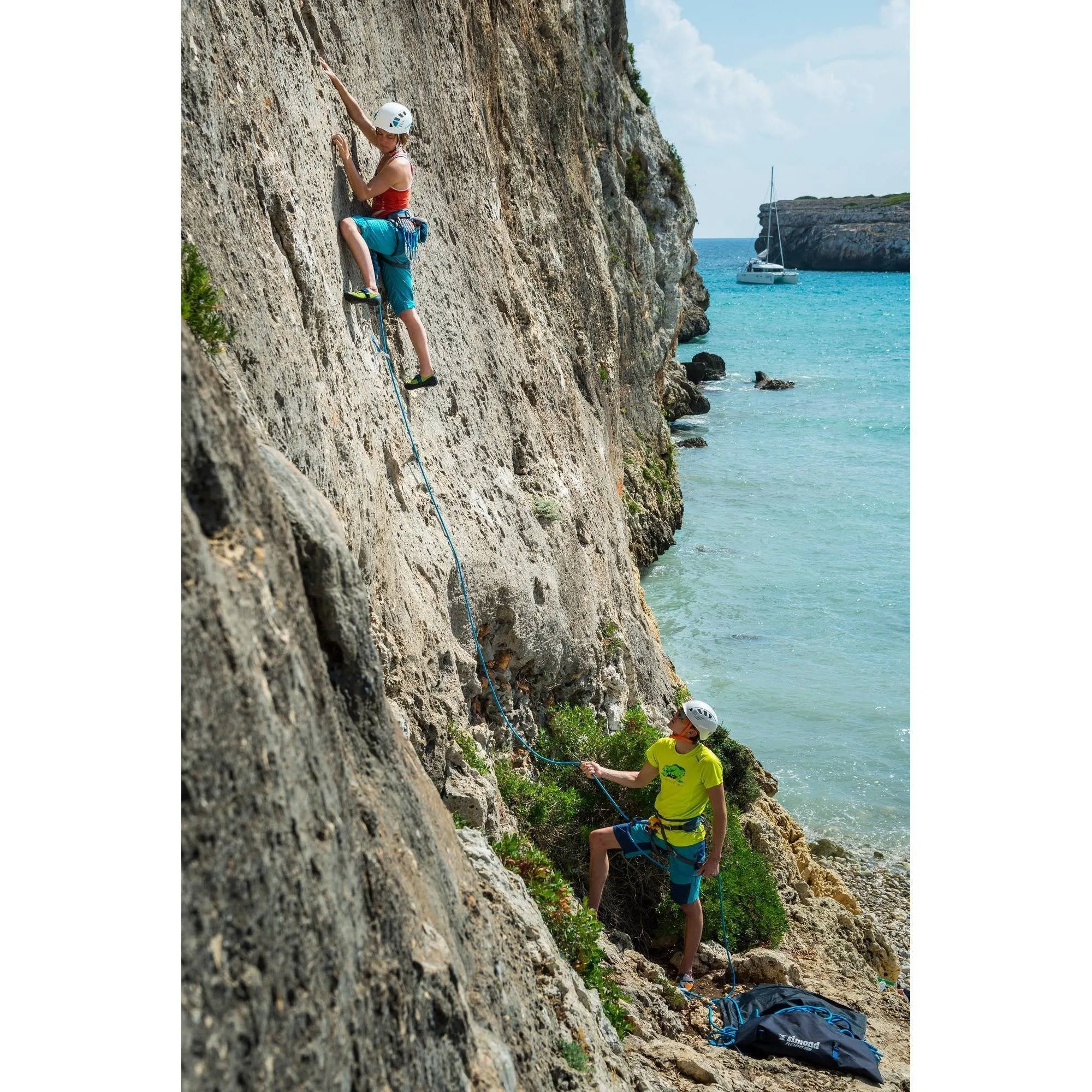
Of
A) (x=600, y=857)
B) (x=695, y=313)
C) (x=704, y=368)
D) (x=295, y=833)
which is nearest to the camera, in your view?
(x=295, y=833)

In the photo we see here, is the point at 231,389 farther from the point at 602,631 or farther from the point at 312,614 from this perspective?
the point at 602,631

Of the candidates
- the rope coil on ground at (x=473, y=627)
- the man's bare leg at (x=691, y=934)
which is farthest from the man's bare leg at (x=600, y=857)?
the man's bare leg at (x=691, y=934)

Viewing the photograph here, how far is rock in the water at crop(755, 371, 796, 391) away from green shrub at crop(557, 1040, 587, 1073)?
53.2m

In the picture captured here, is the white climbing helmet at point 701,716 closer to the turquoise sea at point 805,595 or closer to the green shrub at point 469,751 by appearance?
the green shrub at point 469,751

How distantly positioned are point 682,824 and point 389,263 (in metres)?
5.14

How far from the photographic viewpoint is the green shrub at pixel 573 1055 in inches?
225

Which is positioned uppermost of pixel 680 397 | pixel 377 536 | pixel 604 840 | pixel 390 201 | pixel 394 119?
pixel 394 119

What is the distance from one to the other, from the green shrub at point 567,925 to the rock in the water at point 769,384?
51.3m

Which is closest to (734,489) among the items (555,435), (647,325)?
(647,325)

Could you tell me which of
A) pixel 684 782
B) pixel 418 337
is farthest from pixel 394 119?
pixel 684 782

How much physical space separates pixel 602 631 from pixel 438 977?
8.41m

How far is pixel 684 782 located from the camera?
346 inches

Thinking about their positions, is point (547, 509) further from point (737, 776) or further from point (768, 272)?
point (768, 272)
